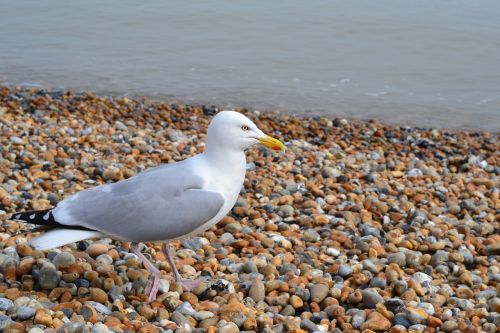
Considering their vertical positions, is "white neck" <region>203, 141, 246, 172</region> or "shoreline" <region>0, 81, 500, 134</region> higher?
"white neck" <region>203, 141, 246, 172</region>

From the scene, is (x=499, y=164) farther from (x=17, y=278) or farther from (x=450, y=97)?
(x=17, y=278)

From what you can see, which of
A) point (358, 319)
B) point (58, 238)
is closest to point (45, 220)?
point (58, 238)

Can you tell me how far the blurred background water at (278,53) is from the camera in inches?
523

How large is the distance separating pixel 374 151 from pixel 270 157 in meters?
1.86

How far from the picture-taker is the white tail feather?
3.85 m

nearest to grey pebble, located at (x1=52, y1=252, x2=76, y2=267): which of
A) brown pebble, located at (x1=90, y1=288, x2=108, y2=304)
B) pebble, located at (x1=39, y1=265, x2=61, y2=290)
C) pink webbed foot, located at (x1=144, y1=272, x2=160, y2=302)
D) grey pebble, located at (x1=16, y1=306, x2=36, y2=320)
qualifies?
pebble, located at (x1=39, y1=265, x2=61, y2=290)

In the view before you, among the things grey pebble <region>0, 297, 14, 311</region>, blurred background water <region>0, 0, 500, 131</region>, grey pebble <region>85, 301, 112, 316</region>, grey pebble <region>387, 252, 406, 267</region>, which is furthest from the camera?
blurred background water <region>0, 0, 500, 131</region>

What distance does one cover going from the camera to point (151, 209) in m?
4.08

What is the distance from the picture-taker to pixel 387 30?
1845cm

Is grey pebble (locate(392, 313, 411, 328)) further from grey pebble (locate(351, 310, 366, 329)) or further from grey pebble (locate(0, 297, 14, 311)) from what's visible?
grey pebble (locate(0, 297, 14, 311))

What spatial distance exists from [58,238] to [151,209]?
53 centimetres

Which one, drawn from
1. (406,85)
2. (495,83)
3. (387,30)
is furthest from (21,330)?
(387,30)

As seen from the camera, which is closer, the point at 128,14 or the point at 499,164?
the point at 499,164

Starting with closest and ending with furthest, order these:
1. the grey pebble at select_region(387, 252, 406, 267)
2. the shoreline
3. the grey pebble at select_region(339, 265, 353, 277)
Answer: the grey pebble at select_region(339, 265, 353, 277) < the grey pebble at select_region(387, 252, 406, 267) < the shoreline
